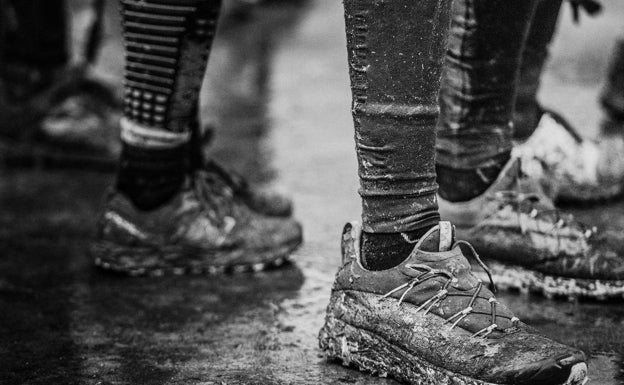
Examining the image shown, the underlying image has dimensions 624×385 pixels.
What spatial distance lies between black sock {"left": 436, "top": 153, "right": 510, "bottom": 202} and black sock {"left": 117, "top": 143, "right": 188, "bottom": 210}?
24.7 inches

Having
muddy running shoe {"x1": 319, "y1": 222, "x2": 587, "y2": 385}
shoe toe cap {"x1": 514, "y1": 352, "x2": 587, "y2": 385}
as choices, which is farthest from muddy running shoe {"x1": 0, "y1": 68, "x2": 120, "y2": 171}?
shoe toe cap {"x1": 514, "y1": 352, "x2": 587, "y2": 385}

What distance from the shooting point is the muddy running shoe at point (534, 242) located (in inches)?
77.0

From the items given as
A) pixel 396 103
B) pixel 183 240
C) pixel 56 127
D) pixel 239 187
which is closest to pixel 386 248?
pixel 396 103

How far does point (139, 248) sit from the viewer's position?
222cm

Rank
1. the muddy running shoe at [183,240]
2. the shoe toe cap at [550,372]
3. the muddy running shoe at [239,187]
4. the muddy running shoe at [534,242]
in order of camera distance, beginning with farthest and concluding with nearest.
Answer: the muddy running shoe at [239,187]
the muddy running shoe at [183,240]
the muddy running shoe at [534,242]
the shoe toe cap at [550,372]

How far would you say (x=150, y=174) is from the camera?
2209 mm

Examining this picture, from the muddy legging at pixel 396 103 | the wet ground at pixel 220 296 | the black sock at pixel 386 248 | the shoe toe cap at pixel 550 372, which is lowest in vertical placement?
the wet ground at pixel 220 296

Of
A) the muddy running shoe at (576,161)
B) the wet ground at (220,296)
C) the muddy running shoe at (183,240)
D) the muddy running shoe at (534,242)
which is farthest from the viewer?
the muddy running shoe at (576,161)

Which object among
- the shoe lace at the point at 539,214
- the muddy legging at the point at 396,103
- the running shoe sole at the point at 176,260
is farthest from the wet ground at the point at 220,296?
the muddy legging at the point at 396,103

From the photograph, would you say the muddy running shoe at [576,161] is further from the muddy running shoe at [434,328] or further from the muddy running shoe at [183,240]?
the muddy running shoe at [434,328]

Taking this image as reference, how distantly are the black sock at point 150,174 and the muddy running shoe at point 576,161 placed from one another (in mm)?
953

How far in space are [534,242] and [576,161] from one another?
2.30ft

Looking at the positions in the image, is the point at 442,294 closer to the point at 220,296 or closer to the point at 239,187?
the point at 220,296

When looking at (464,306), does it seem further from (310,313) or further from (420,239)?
(310,313)
